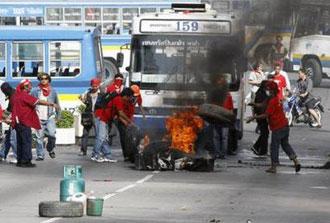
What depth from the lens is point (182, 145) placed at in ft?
72.5

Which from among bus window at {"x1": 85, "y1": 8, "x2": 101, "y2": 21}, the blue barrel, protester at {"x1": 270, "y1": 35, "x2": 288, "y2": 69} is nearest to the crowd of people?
protester at {"x1": 270, "y1": 35, "x2": 288, "y2": 69}

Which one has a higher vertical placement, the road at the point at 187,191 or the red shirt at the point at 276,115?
the red shirt at the point at 276,115

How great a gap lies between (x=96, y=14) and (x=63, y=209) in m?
27.6

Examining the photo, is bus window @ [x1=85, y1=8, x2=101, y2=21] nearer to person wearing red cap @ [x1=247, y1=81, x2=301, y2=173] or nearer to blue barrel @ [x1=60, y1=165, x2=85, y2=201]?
person wearing red cap @ [x1=247, y1=81, x2=301, y2=173]

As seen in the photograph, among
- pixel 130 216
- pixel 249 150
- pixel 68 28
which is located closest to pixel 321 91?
pixel 68 28

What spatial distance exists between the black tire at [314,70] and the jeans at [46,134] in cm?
2037

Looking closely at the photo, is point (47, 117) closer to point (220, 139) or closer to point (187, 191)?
point (220, 139)

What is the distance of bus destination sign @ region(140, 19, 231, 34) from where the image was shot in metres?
26.2

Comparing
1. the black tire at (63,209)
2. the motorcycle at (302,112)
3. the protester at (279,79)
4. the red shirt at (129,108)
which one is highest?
the protester at (279,79)

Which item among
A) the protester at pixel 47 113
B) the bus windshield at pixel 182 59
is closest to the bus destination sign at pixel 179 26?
the bus windshield at pixel 182 59

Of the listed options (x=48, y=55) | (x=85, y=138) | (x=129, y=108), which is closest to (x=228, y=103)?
(x=129, y=108)

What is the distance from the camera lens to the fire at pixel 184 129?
22172 millimetres

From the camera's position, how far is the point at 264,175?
21.5m

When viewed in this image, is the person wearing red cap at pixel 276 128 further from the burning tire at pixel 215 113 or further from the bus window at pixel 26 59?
the bus window at pixel 26 59
